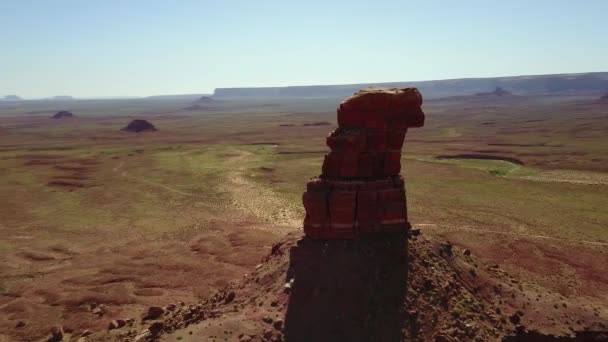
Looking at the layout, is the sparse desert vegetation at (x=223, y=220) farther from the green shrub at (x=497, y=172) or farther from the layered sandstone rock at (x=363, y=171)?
the layered sandstone rock at (x=363, y=171)

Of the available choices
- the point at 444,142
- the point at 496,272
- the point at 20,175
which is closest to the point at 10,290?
the point at 496,272

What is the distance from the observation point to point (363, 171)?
31.1m

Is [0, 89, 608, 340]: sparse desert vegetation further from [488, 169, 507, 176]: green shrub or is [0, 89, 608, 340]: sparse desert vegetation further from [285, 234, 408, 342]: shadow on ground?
[285, 234, 408, 342]: shadow on ground

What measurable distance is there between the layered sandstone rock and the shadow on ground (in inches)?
45.5

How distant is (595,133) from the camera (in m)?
135

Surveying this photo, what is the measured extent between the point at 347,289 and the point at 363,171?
7.34m

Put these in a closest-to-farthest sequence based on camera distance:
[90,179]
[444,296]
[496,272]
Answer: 1. [444,296]
2. [496,272]
3. [90,179]

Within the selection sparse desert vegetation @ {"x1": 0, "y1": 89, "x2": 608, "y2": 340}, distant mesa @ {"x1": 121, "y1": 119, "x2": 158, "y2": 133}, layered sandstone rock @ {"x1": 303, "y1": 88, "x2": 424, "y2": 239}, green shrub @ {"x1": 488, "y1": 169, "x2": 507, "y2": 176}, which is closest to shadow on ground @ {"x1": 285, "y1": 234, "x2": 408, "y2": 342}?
layered sandstone rock @ {"x1": 303, "y1": 88, "x2": 424, "y2": 239}

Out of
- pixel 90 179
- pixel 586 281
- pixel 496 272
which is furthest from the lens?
pixel 90 179

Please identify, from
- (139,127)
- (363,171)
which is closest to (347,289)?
(363,171)

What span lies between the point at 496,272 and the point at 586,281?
12696 mm

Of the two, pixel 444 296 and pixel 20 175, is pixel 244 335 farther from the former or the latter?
pixel 20 175

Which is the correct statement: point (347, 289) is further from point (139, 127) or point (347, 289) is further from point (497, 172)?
point (139, 127)

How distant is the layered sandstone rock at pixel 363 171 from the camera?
30297 millimetres
